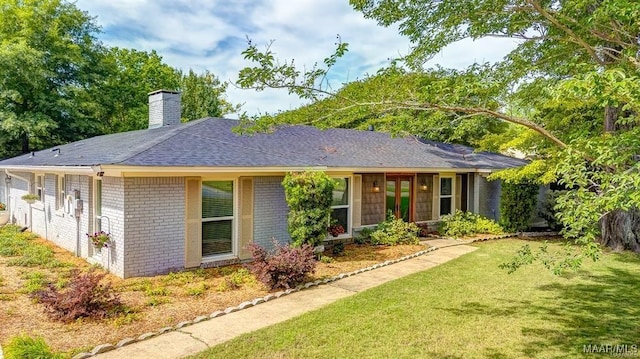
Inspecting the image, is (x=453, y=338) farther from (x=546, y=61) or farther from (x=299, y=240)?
(x=546, y=61)

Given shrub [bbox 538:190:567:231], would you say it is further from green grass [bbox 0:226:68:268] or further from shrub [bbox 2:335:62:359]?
green grass [bbox 0:226:68:268]

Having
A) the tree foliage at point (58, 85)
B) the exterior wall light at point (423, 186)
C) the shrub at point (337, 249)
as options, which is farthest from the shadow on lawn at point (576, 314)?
the tree foliage at point (58, 85)

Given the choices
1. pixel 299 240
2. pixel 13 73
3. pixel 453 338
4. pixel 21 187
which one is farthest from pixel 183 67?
pixel 453 338

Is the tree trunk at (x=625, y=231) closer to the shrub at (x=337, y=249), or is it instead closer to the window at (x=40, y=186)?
the shrub at (x=337, y=249)

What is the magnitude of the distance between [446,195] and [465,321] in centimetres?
1017

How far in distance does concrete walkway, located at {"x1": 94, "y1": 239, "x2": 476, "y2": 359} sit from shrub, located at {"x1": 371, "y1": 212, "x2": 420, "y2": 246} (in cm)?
262

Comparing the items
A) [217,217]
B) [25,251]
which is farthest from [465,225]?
[25,251]

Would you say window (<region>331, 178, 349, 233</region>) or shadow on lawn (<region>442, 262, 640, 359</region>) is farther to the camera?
window (<region>331, 178, 349, 233</region>)

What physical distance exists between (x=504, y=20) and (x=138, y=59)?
118ft

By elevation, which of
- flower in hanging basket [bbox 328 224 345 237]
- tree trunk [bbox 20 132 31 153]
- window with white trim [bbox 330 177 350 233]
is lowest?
flower in hanging basket [bbox 328 224 345 237]

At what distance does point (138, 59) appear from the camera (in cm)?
3569

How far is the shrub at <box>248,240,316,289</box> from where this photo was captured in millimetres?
7668

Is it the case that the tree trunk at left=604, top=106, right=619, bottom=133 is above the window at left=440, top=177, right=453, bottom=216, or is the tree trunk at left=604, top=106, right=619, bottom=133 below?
above

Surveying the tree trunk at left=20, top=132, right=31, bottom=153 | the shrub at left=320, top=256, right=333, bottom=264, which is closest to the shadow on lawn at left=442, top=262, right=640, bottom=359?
the shrub at left=320, top=256, right=333, bottom=264
